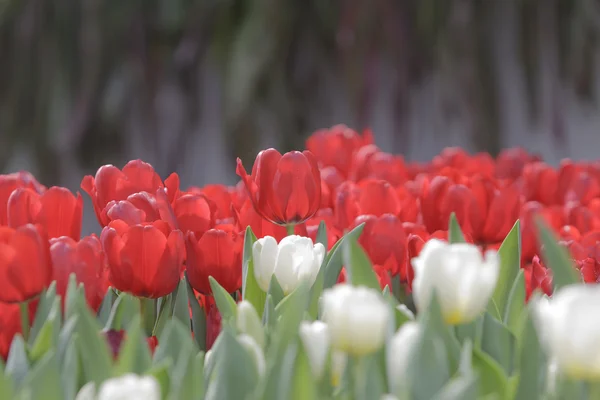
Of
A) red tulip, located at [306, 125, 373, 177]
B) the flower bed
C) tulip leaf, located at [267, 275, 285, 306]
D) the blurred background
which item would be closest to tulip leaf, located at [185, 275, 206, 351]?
the flower bed

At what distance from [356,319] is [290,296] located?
0.44 ft

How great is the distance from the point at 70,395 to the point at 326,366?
0.59 feet

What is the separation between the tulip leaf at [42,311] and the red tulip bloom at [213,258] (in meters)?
0.14

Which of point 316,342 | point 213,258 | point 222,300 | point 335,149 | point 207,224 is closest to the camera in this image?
point 316,342

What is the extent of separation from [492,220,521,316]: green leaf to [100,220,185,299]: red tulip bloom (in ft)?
1.00

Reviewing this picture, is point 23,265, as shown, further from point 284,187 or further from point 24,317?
point 284,187

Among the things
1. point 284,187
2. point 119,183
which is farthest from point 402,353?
point 119,183

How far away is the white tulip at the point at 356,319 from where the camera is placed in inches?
19.7

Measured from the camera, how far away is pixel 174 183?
3.25ft

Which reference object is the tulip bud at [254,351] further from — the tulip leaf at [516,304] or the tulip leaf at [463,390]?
the tulip leaf at [516,304]

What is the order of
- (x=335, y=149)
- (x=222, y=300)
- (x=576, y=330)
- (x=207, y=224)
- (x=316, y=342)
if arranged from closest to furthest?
(x=576, y=330) → (x=316, y=342) → (x=222, y=300) → (x=207, y=224) → (x=335, y=149)

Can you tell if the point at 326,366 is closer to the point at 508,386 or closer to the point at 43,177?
the point at 508,386

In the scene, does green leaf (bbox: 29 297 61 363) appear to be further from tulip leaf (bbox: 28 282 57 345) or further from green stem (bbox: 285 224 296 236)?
green stem (bbox: 285 224 296 236)

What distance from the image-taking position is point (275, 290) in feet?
2.40
